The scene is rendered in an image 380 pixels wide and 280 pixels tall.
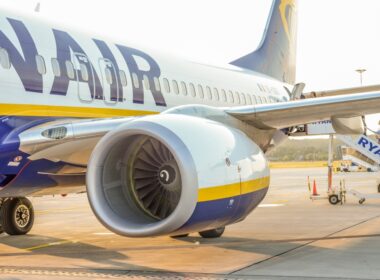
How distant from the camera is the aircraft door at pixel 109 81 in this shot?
29.4 feet

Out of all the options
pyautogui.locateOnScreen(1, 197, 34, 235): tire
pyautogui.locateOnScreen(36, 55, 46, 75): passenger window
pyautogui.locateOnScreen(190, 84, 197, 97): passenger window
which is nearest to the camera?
pyautogui.locateOnScreen(36, 55, 46, 75): passenger window

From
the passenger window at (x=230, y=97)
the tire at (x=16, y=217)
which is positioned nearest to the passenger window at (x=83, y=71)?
the tire at (x=16, y=217)

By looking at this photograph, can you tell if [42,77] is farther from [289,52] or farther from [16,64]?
[289,52]

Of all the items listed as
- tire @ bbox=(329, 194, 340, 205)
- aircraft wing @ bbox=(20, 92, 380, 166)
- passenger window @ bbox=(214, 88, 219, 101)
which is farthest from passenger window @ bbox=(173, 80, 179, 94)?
tire @ bbox=(329, 194, 340, 205)

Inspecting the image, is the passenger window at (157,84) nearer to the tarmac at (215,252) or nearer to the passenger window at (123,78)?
the passenger window at (123,78)

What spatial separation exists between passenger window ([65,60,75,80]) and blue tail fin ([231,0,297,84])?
746 centimetres

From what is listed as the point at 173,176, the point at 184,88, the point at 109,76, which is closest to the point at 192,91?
the point at 184,88

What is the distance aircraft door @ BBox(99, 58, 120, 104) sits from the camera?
8961mm

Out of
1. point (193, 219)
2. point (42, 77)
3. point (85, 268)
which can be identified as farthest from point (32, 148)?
point (193, 219)

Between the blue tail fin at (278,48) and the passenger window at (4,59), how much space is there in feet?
27.7

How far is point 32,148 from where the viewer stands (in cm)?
769

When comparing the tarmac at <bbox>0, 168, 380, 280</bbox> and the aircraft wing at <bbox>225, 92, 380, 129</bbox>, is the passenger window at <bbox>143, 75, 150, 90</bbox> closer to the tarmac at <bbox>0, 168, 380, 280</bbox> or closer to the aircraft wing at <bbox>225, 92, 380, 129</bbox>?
the aircraft wing at <bbox>225, 92, 380, 129</bbox>

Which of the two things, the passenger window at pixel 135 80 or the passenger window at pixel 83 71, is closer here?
the passenger window at pixel 83 71

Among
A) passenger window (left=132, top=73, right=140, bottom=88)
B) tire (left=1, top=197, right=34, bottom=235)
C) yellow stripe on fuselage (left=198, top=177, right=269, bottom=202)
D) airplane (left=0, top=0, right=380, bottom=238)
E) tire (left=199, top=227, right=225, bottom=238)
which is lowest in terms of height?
tire (left=199, top=227, right=225, bottom=238)
